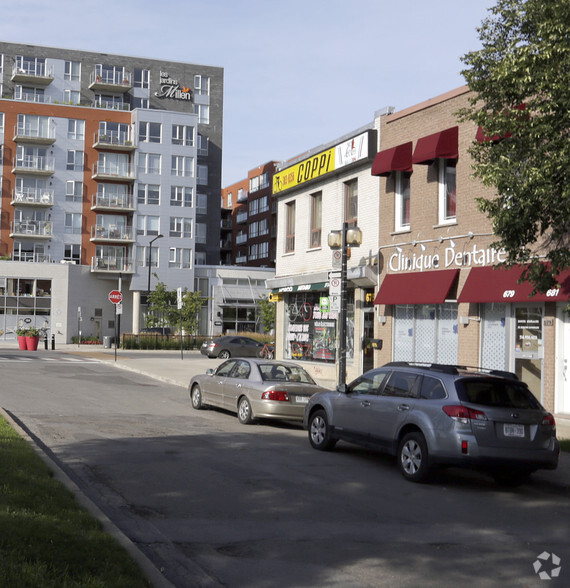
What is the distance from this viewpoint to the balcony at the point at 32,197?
68.3m

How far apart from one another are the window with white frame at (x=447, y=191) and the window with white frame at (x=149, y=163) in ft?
180

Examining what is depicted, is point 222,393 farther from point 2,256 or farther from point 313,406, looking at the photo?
point 2,256

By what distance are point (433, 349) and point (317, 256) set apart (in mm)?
7134

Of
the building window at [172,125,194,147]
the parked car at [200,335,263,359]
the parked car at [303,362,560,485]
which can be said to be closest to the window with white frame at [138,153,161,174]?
the building window at [172,125,194,147]

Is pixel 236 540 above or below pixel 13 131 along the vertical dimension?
below

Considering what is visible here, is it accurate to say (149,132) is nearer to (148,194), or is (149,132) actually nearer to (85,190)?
(148,194)

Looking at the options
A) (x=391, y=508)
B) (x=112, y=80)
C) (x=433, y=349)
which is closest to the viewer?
(x=391, y=508)

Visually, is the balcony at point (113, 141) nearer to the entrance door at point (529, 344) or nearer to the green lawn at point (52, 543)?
the entrance door at point (529, 344)

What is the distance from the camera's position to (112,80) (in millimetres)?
77625

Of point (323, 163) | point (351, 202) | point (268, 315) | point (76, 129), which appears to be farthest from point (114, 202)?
point (351, 202)

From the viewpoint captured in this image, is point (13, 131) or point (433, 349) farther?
point (13, 131)

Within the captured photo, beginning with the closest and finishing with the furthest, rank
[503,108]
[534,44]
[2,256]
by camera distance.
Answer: [534,44] → [503,108] → [2,256]

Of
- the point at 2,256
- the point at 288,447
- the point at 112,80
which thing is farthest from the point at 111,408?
the point at 112,80

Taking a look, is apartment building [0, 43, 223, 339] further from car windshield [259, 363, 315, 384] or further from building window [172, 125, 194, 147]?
car windshield [259, 363, 315, 384]
